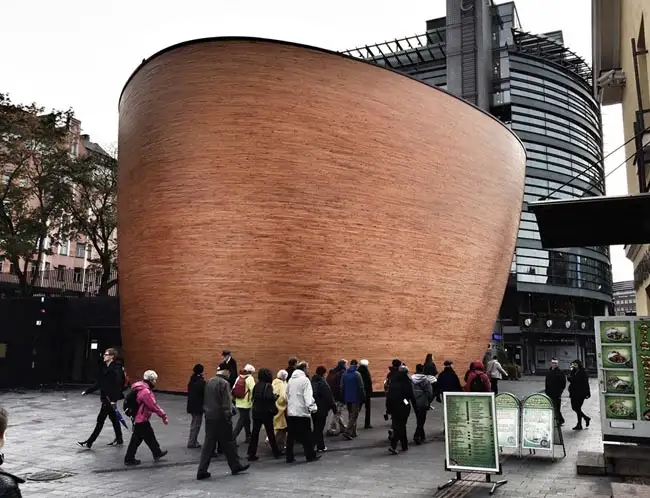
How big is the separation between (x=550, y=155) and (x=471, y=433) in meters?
44.7

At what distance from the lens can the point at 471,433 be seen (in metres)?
6.86

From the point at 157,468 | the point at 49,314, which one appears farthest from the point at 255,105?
the point at 49,314

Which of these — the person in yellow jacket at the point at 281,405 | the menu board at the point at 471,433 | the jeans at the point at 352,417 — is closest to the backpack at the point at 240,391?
the person in yellow jacket at the point at 281,405

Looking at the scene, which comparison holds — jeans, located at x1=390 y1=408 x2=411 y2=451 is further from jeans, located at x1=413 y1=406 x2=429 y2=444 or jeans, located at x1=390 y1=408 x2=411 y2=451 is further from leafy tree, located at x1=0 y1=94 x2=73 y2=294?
leafy tree, located at x1=0 y1=94 x2=73 y2=294

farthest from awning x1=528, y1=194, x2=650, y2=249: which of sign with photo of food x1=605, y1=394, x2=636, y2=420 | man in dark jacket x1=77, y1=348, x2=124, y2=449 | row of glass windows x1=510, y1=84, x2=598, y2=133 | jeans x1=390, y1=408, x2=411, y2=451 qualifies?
row of glass windows x1=510, y1=84, x2=598, y2=133

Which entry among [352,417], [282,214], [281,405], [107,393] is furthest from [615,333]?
[282,214]

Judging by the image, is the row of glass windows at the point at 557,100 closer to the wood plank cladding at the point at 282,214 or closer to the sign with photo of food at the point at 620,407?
the wood plank cladding at the point at 282,214

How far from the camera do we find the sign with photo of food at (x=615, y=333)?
7.39 m

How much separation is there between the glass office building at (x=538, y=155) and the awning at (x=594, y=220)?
34.6 meters

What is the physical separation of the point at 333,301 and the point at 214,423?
8.61 m

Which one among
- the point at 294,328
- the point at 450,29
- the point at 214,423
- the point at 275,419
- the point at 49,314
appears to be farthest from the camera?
the point at 450,29

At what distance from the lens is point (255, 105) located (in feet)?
53.1

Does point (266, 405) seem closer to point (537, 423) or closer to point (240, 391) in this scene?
point (240, 391)

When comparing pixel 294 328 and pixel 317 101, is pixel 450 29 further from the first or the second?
pixel 294 328
